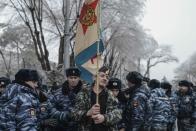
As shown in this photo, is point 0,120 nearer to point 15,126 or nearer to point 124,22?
point 15,126

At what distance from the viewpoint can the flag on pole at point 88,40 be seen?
8.17 m

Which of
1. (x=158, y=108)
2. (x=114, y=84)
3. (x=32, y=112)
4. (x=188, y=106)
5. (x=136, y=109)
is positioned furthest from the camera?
(x=188, y=106)

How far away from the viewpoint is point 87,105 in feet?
25.0

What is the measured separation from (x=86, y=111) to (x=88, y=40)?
1.28 m

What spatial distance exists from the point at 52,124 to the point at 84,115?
1.81m

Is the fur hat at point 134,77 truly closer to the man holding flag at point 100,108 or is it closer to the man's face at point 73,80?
the man's face at point 73,80

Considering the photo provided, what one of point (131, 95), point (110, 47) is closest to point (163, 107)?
point (131, 95)

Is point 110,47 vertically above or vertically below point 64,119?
above

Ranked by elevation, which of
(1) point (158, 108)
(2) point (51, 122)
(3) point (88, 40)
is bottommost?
(2) point (51, 122)

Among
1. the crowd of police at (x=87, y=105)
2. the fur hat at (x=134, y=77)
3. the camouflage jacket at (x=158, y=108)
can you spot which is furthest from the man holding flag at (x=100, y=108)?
the camouflage jacket at (x=158, y=108)

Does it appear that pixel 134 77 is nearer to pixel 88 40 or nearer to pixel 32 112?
pixel 88 40

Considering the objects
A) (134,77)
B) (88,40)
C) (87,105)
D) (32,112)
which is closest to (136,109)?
(134,77)

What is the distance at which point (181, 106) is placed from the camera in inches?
525

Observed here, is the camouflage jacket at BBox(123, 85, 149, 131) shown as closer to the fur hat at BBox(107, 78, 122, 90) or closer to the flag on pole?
the fur hat at BBox(107, 78, 122, 90)
